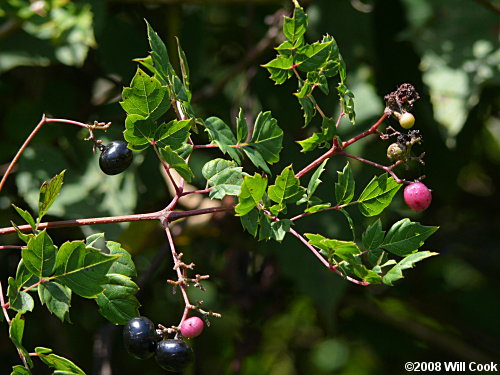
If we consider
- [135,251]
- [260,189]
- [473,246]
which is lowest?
[473,246]

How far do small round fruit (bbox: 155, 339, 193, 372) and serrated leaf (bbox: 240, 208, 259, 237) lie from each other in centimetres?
18

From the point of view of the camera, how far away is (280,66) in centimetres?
93

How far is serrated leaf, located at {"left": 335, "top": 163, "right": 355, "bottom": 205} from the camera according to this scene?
35.7 inches

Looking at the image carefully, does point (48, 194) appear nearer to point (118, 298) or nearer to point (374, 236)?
point (118, 298)

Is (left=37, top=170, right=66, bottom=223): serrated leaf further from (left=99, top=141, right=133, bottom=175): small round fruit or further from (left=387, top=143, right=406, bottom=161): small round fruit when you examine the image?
(left=387, top=143, right=406, bottom=161): small round fruit

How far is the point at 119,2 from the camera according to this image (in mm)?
1906

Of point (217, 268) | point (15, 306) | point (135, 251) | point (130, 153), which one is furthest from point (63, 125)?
point (15, 306)

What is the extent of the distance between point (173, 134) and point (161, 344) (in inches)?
10.8

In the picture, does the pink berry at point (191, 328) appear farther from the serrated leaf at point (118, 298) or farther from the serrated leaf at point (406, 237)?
the serrated leaf at point (406, 237)

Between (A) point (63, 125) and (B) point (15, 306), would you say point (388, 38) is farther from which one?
(B) point (15, 306)

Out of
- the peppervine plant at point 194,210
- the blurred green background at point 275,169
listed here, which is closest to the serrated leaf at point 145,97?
the peppervine plant at point 194,210

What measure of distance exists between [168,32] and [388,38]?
619mm

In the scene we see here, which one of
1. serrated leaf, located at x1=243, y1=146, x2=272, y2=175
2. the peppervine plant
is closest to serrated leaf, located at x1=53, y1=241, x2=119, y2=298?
the peppervine plant

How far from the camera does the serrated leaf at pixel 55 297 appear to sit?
843mm
